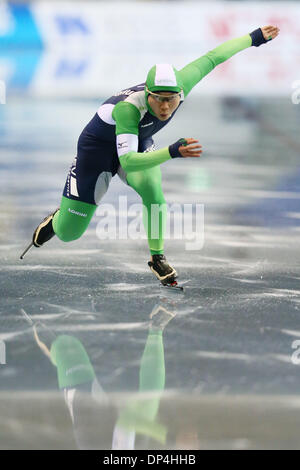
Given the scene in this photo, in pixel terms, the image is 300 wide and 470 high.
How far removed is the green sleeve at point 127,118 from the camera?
4.82m

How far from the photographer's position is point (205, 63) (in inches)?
214

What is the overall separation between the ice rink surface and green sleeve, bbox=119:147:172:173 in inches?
31.1

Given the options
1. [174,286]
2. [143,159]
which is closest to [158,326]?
[174,286]

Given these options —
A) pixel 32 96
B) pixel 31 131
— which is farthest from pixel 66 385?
pixel 32 96

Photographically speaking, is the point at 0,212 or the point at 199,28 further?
the point at 199,28

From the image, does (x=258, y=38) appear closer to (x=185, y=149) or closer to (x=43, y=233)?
(x=185, y=149)

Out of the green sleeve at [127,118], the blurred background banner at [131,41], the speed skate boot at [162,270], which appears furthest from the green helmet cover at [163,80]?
the blurred background banner at [131,41]

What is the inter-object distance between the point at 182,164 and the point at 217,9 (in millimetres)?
9069

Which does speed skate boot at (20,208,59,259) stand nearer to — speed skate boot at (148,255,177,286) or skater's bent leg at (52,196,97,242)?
skater's bent leg at (52,196,97,242)

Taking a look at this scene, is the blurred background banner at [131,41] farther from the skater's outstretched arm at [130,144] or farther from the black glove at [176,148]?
the black glove at [176,148]

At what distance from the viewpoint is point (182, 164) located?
9.46 m

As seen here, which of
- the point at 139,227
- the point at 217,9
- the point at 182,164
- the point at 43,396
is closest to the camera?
the point at 43,396

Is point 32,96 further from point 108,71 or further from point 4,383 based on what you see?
point 4,383

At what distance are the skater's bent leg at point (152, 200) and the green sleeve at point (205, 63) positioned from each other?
55 cm
